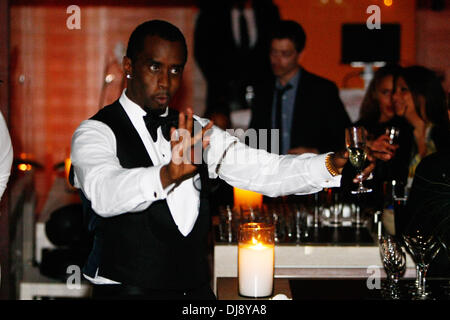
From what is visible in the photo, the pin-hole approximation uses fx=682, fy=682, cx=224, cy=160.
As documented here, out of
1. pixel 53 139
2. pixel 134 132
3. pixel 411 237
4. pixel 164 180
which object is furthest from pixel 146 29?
pixel 53 139

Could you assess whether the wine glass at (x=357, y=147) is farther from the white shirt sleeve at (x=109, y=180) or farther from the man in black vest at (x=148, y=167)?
the white shirt sleeve at (x=109, y=180)

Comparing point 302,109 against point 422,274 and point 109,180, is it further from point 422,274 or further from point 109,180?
point 109,180

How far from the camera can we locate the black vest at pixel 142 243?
1824mm

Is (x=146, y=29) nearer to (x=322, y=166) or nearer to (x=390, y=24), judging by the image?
(x=322, y=166)

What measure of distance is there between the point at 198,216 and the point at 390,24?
4.30 m

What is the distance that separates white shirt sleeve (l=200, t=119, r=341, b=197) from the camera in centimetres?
193

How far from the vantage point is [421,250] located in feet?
6.52

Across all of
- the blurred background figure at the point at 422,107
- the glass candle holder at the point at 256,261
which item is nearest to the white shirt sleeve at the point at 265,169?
the glass candle holder at the point at 256,261

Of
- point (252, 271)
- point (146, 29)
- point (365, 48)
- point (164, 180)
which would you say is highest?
point (365, 48)

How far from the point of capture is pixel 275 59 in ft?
13.6

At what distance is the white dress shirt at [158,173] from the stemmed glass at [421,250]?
0.28 m

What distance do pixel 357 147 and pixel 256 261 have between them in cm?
56

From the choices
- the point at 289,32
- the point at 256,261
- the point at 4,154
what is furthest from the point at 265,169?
the point at 289,32

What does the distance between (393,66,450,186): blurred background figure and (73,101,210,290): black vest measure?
2.01 meters
